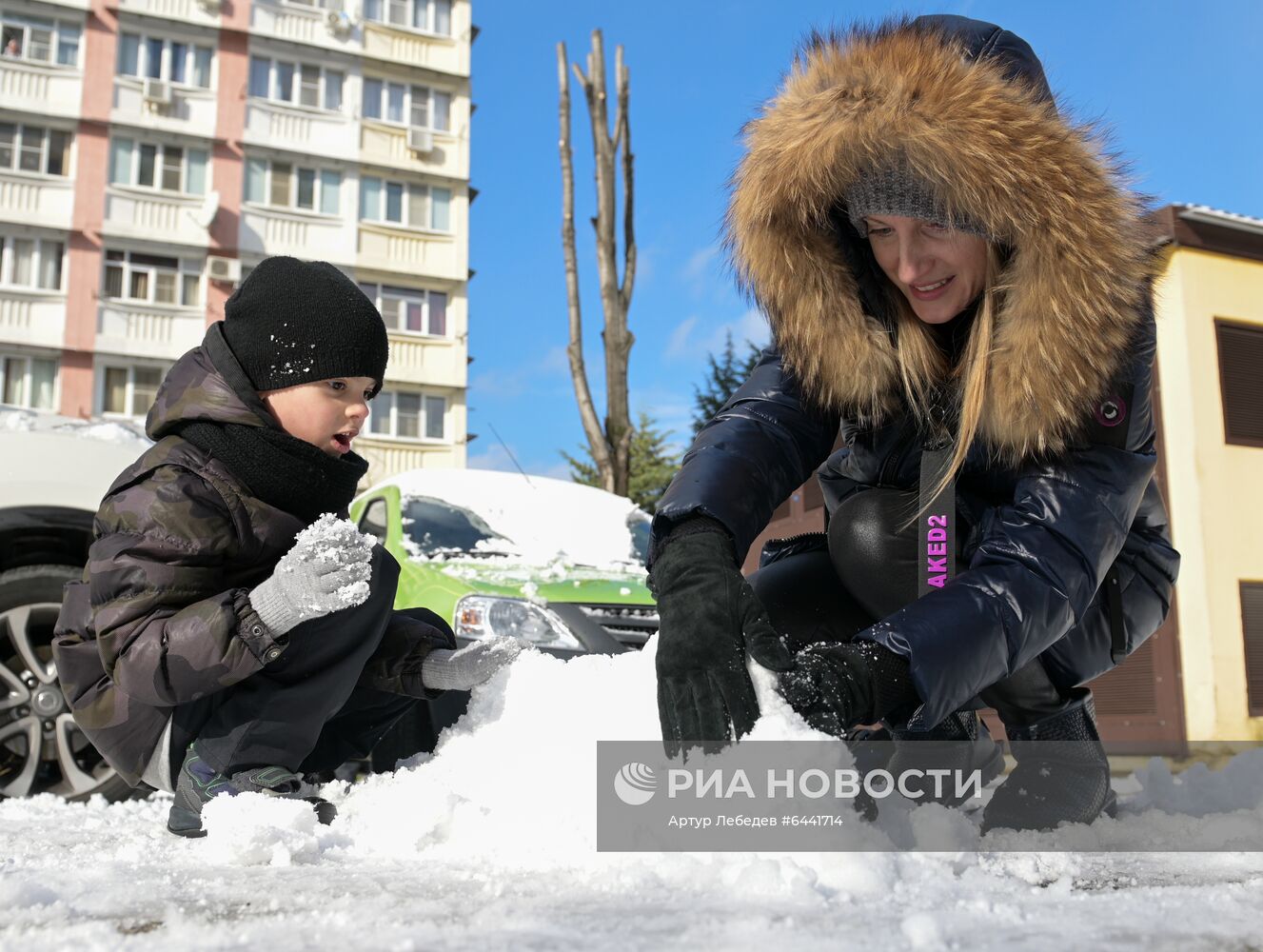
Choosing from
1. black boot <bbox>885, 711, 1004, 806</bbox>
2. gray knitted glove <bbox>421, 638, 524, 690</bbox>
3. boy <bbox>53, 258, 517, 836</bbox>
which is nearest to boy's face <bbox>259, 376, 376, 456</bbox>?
boy <bbox>53, 258, 517, 836</bbox>

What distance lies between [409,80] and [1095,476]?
26026 millimetres

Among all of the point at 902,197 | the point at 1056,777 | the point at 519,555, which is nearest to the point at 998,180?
the point at 902,197

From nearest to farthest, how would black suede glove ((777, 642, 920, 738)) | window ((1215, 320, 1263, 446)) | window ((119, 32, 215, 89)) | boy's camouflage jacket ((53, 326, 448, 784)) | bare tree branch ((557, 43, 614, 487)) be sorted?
1. black suede glove ((777, 642, 920, 738))
2. boy's camouflage jacket ((53, 326, 448, 784))
3. window ((1215, 320, 1263, 446))
4. bare tree branch ((557, 43, 614, 487))
5. window ((119, 32, 215, 89))

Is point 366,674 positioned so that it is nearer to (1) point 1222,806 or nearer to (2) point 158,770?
(2) point 158,770

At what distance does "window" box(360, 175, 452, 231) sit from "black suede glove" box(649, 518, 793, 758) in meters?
24.3

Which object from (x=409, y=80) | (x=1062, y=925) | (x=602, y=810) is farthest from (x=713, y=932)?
(x=409, y=80)

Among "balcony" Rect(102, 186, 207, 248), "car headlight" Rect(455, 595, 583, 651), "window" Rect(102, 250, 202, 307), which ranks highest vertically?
"balcony" Rect(102, 186, 207, 248)

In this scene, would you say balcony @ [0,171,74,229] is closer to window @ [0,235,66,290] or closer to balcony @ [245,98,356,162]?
window @ [0,235,66,290]

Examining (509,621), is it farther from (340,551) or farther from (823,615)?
(340,551)

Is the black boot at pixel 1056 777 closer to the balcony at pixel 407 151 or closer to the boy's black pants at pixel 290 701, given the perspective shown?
the boy's black pants at pixel 290 701

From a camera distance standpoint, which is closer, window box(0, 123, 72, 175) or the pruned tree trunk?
the pruned tree trunk

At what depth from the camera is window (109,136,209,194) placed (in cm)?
2256

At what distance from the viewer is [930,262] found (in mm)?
1981

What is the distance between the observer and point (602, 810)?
5.17 feet
